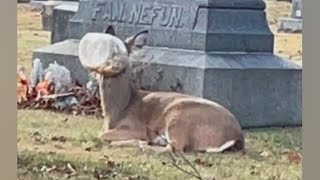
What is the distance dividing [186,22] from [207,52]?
0.34 ft

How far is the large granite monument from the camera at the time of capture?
245cm

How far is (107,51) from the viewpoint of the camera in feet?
8.00

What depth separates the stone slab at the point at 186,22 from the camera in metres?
2.46

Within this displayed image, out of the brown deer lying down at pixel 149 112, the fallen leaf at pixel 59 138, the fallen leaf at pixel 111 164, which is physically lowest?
the fallen leaf at pixel 111 164

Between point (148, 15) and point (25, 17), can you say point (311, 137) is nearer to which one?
point (148, 15)

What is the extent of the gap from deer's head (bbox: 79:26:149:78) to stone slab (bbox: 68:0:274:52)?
2 centimetres

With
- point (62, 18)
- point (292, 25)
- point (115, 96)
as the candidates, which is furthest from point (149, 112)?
point (292, 25)

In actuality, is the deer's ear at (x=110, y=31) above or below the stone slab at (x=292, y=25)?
below

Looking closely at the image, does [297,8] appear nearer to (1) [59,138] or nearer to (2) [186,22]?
(2) [186,22]

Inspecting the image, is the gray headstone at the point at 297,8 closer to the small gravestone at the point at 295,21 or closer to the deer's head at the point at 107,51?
the small gravestone at the point at 295,21

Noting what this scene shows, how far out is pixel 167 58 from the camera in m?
Result: 2.46

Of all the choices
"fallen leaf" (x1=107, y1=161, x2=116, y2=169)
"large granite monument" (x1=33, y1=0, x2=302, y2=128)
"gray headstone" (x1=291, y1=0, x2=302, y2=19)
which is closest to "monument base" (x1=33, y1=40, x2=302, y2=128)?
"large granite monument" (x1=33, y1=0, x2=302, y2=128)

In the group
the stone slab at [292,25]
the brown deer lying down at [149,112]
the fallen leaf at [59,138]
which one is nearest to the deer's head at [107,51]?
the brown deer lying down at [149,112]

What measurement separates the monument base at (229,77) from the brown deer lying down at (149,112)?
0.03 metres
